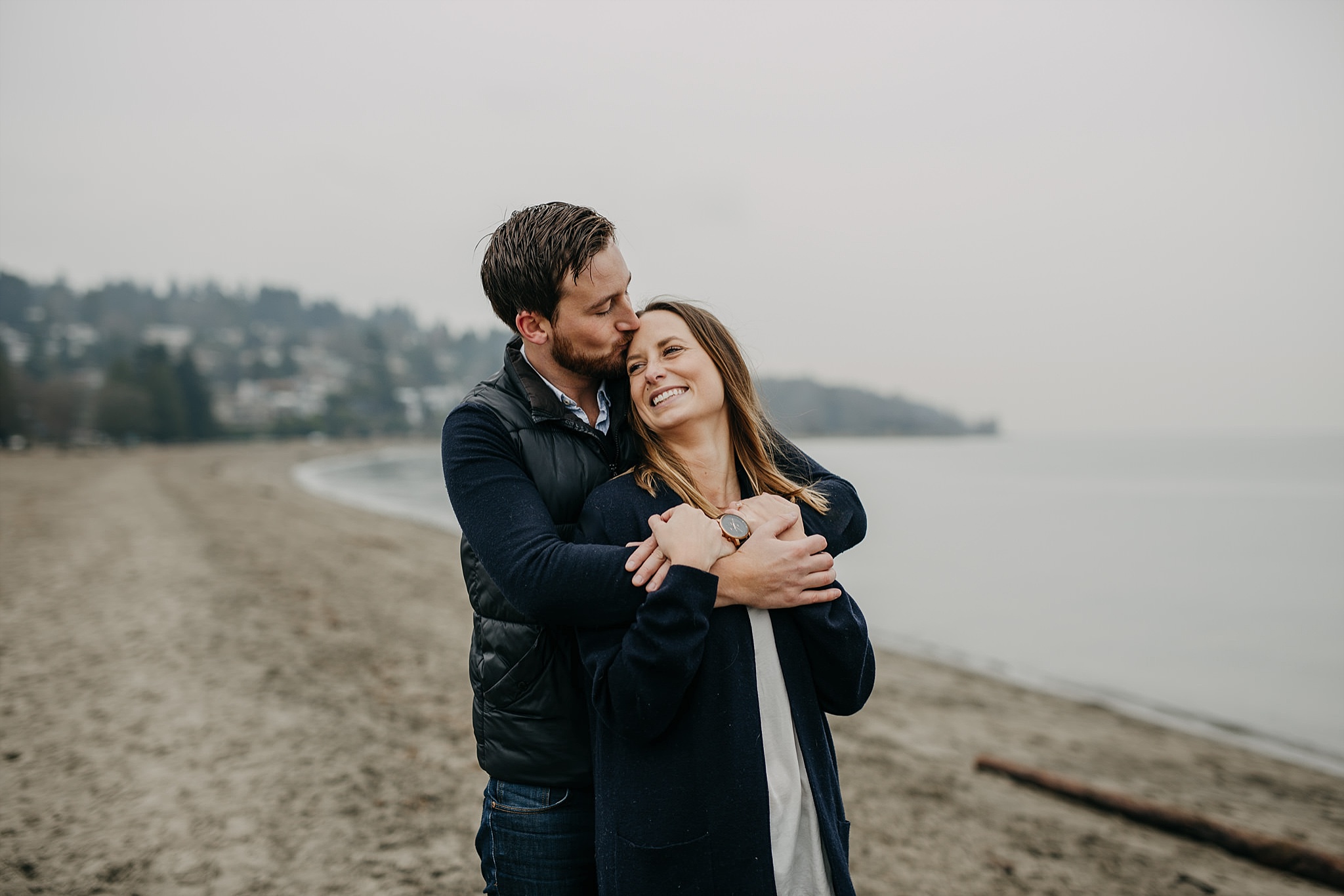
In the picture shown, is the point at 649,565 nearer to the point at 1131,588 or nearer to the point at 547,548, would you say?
the point at 547,548

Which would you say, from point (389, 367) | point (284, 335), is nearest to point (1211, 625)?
point (389, 367)

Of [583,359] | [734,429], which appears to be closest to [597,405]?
[583,359]

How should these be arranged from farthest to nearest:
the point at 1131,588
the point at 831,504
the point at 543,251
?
the point at 1131,588 < the point at 831,504 < the point at 543,251

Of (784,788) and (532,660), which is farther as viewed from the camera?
(532,660)

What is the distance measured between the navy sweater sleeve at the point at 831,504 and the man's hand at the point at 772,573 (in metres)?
0.14

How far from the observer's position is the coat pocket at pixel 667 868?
1593 mm

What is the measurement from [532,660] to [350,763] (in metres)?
3.90

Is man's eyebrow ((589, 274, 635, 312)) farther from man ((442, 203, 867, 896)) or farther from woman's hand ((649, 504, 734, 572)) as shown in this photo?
woman's hand ((649, 504, 734, 572))

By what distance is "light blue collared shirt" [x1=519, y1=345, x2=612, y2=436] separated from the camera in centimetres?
197

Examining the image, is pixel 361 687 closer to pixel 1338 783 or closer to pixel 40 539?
pixel 1338 783

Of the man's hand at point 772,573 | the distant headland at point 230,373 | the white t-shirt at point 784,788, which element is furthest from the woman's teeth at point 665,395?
the distant headland at point 230,373

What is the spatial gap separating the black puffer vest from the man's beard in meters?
0.11

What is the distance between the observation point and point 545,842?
1819mm

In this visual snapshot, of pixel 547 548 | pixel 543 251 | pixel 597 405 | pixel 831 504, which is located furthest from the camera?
pixel 597 405
